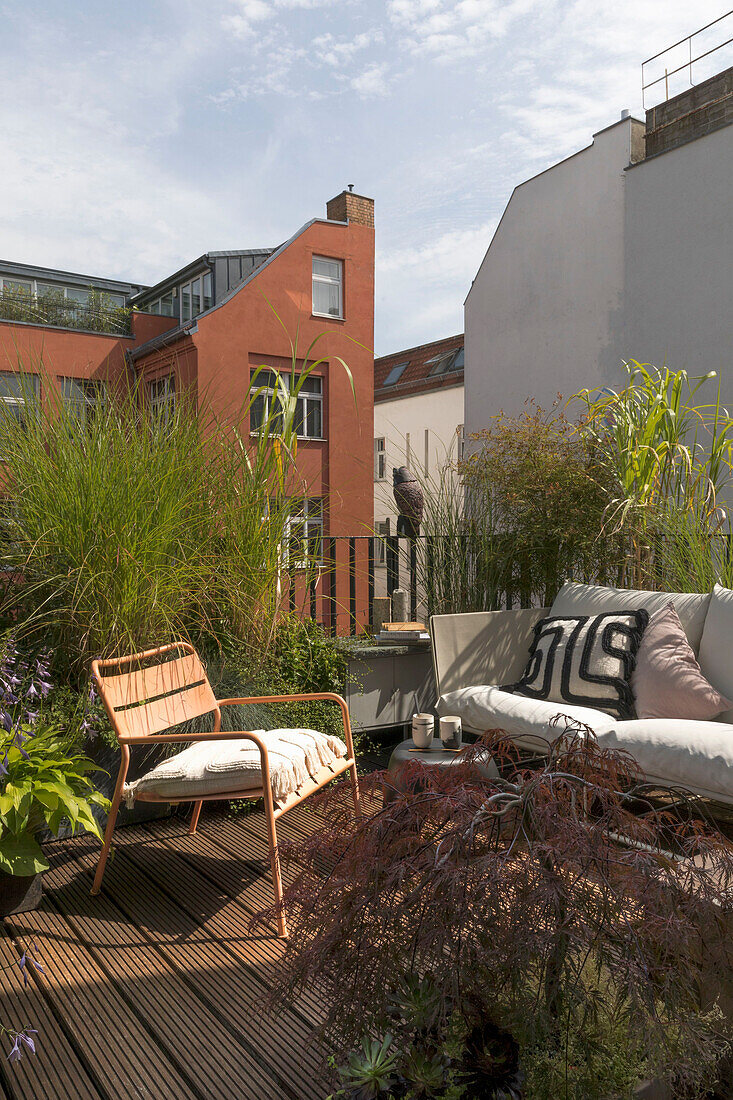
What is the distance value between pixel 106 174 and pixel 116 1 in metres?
4.02

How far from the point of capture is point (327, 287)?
47.7 feet

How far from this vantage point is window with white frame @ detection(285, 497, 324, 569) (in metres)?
3.37

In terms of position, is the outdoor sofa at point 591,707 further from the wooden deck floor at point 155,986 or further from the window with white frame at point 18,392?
the window with white frame at point 18,392

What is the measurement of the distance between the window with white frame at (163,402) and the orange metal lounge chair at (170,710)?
0.94 m

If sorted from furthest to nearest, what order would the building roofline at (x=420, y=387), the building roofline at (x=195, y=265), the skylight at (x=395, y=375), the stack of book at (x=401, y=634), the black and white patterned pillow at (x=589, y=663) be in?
the skylight at (x=395, y=375) < the building roofline at (x=195, y=265) < the building roofline at (x=420, y=387) < the stack of book at (x=401, y=634) < the black and white patterned pillow at (x=589, y=663)

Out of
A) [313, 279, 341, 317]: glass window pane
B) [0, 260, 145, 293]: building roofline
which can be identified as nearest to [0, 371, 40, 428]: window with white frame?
[313, 279, 341, 317]: glass window pane

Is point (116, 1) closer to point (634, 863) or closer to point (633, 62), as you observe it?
point (634, 863)

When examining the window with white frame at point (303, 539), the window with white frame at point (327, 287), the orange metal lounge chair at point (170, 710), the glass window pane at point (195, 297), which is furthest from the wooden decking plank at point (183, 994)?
the glass window pane at point (195, 297)

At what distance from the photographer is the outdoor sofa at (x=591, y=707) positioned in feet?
7.57

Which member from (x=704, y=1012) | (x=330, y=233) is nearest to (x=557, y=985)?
(x=704, y=1012)

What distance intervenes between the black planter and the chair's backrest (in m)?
0.45

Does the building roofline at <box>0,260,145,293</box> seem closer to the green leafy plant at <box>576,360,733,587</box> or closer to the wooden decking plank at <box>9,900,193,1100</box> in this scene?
the green leafy plant at <box>576,360,733,587</box>

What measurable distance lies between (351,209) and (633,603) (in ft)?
44.6

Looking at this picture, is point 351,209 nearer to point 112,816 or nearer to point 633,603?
point 633,603
